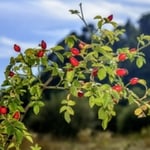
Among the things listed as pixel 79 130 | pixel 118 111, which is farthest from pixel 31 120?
pixel 118 111

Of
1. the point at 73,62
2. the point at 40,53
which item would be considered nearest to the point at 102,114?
the point at 73,62

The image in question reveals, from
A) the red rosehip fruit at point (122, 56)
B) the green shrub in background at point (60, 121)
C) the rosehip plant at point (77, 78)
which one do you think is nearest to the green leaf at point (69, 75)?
the rosehip plant at point (77, 78)

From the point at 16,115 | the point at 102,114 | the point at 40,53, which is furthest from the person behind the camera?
the point at 40,53

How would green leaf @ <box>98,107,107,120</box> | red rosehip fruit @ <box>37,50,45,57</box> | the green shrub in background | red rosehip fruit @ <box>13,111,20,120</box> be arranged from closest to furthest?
green leaf @ <box>98,107,107,120</box>, red rosehip fruit @ <box>13,111,20,120</box>, red rosehip fruit @ <box>37,50,45,57</box>, the green shrub in background

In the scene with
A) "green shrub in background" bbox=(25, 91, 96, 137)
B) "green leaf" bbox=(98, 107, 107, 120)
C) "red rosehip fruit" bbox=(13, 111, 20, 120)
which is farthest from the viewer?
"green shrub in background" bbox=(25, 91, 96, 137)

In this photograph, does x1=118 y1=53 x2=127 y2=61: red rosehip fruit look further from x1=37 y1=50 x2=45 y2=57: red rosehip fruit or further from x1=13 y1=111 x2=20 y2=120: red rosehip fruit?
x1=13 y1=111 x2=20 y2=120: red rosehip fruit

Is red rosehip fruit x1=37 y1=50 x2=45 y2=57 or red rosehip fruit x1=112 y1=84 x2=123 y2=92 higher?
red rosehip fruit x1=37 y1=50 x2=45 y2=57

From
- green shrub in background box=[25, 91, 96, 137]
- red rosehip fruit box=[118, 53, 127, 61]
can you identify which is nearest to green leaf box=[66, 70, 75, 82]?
red rosehip fruit box=[118, 53, 127, 61]

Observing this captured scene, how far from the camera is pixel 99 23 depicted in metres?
4.15

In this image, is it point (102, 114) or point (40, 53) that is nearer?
point (102, 114)

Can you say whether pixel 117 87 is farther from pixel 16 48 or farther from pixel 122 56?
pixel 16 48

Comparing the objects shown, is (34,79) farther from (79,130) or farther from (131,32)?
(131,32)

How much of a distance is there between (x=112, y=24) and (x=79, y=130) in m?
15.5

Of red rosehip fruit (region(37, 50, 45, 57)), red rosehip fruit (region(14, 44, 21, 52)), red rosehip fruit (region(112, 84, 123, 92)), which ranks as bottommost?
red rosehip fruit (region(112, 84, 123, 92))
